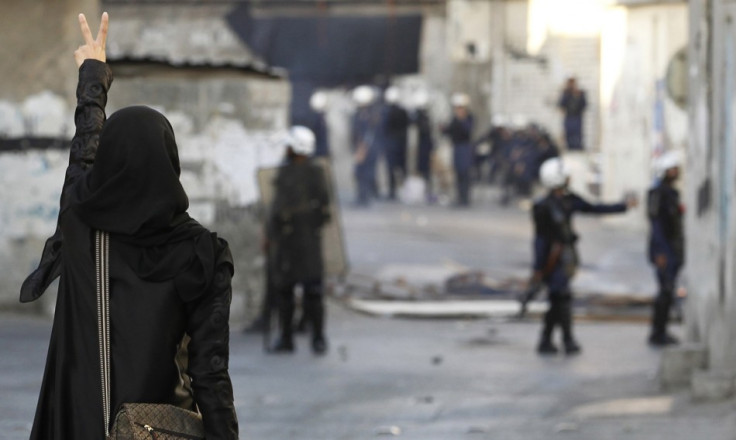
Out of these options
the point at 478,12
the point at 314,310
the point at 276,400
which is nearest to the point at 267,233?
the point at 314,310

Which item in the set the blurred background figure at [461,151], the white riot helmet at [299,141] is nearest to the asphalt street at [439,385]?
the white riot helmet at [299,141]

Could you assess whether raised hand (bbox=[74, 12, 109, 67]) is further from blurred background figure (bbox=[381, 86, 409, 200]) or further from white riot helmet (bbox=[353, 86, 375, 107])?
white riot helmet (bbox=[353, 86, 375, 107])

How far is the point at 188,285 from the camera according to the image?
4.47 m

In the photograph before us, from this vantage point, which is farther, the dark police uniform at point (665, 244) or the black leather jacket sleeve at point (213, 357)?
the dark police uniform at point (665, 244)

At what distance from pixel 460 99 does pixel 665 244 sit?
2348 cm

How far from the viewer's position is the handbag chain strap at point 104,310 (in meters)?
4.42

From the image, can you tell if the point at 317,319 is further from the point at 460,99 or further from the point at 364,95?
the point at 364,95

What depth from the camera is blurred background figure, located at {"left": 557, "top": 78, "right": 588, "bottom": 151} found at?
36.6 meters

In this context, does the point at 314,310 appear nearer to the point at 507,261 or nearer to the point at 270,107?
the point at 270,107

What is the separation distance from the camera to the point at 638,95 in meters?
28.3

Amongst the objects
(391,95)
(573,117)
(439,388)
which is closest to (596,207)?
(439,388)

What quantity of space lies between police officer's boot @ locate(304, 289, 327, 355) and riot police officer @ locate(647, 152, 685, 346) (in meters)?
2.75

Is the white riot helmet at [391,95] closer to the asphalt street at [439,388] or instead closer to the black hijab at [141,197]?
the asphalt street at [439,388]

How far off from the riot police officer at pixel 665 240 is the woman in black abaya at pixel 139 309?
1014cm
